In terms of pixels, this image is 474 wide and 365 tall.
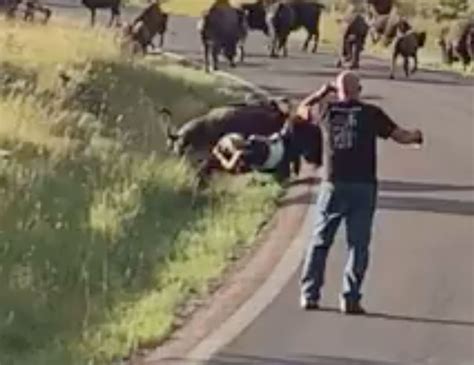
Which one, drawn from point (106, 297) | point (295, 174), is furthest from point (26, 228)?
point (295, 174)

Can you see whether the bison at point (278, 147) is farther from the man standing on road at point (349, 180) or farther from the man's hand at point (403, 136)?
the man standing on road at point (349, 180)

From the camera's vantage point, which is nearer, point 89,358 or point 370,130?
point 89,358

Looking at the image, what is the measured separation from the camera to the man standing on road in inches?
568

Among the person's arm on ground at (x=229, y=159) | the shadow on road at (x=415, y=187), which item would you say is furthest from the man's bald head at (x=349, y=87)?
the shadow on road at (x=415, y=187)

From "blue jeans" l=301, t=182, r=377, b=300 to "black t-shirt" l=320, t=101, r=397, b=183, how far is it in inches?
4.0

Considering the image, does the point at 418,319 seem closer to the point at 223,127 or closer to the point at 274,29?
the point at 223,127

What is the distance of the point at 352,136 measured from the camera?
1442cm

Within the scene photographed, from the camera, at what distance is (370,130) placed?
47.4ft

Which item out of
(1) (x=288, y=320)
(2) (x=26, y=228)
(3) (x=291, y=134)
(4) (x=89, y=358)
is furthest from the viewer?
(3) (x=291, y=134)

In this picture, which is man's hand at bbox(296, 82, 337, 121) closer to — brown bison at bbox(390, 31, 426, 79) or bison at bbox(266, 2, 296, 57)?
brown bison at bbox(390, 31, 426, 79)

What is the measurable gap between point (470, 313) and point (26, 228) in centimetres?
429

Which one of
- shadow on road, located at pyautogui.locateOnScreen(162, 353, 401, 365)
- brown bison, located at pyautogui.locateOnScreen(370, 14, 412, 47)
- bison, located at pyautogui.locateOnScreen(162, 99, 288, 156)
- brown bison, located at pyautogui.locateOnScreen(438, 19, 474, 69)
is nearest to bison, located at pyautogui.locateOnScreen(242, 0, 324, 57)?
brown bison, located at pyautogui.locateOnScreen(370, 14, 412, 47)

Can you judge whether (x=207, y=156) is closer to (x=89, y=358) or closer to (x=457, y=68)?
(x=89, y=358)

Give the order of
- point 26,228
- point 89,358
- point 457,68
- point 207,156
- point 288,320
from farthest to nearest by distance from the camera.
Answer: point 457,68 < point 207,156 < point 26,228 < point 288,320 < point 89,358
